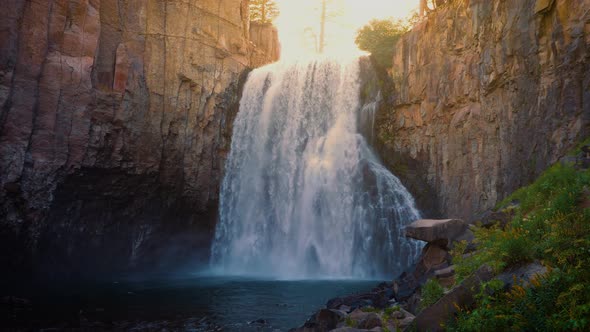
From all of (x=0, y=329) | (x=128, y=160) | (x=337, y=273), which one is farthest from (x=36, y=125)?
(x=337, y=273)

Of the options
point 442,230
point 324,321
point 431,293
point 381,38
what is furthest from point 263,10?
point 431,293

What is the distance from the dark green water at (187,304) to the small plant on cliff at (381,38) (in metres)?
12.9

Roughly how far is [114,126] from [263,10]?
61.4ft

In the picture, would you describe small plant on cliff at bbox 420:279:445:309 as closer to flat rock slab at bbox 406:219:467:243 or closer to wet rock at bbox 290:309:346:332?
wet rock at bbox 290:309:346:332

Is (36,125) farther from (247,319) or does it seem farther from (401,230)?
(401,230)

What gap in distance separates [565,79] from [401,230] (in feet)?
29.2

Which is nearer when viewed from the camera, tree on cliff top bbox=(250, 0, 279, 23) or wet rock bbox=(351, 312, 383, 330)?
wet rock bbox=(351, 312, 383, 330)

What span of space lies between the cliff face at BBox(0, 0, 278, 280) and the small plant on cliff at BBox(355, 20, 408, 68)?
709 cm

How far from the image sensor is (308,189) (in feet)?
72.7

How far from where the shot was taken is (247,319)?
39.3ft

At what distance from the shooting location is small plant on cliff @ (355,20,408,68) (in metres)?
24.4

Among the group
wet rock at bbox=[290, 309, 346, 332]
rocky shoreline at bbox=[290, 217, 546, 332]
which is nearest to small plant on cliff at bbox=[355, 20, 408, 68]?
rocky shoreline at bbox=[290, 217, 546, 332]

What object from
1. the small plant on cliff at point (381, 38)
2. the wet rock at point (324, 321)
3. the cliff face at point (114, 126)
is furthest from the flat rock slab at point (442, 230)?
the cliff face at point (114, 126)

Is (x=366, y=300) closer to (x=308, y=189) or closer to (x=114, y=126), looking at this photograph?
(x=308, y=189)
